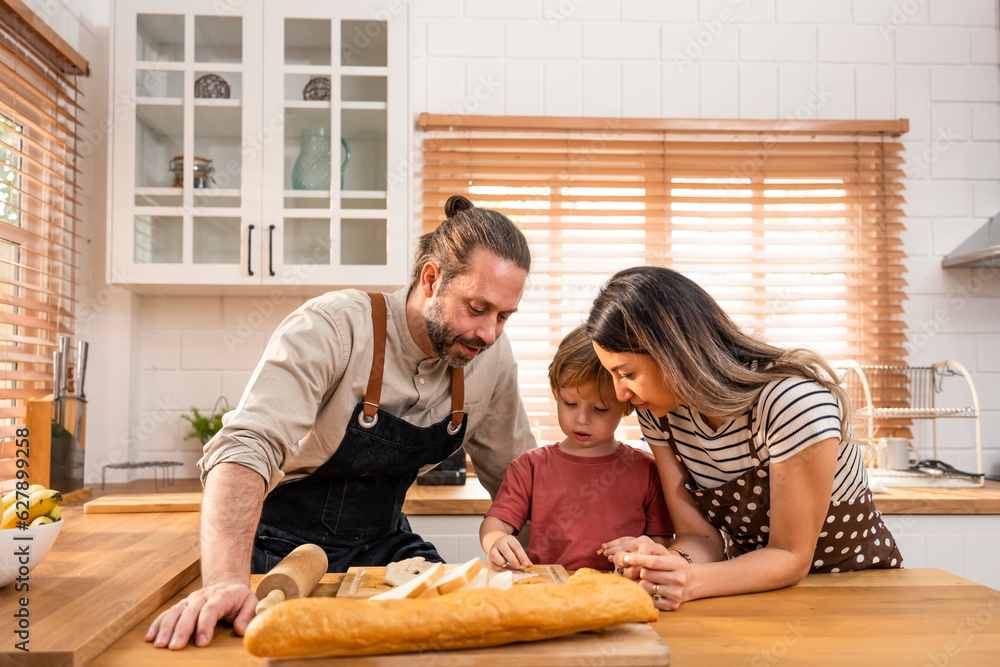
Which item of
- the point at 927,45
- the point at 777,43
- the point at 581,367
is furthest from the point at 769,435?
the point at 927,45

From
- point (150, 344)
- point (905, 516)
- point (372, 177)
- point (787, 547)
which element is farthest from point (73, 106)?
point (905, 516)

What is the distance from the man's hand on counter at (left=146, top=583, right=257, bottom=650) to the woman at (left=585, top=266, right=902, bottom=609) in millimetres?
532

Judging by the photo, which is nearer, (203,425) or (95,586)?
(95,586)

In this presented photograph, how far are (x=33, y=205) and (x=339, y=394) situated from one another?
1400 millimetres

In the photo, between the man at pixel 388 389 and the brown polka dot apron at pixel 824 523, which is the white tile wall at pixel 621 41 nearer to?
the man at pixel 388 389

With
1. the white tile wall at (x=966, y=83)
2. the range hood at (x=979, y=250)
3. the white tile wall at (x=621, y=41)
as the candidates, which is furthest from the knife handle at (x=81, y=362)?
the white tile wall at (x=966, y=83)

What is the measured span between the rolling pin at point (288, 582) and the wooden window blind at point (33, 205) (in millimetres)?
1302

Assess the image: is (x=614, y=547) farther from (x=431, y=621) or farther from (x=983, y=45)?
(x=983, y=45)

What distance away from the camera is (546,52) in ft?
8.92

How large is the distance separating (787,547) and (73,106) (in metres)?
2.48

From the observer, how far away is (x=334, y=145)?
242 centimetres

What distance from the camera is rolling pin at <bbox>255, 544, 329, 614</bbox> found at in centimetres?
87

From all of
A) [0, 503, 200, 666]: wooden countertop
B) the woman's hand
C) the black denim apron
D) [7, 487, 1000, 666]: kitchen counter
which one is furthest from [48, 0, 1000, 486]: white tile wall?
the woman's hand

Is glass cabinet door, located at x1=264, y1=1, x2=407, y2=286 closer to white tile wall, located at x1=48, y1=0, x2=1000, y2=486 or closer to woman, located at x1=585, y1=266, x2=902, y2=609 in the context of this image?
white tile wall, located at x1=48, y1=0, x2=1000, y2=486
